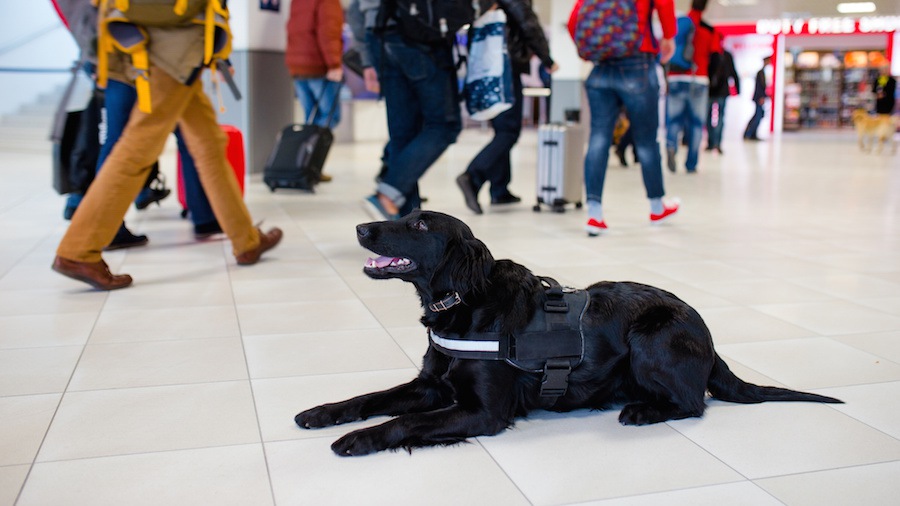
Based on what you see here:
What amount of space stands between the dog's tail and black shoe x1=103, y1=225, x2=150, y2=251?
11.1 feet

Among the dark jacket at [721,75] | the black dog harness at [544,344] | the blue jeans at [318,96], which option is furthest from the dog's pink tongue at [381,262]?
the dark jacket at [721,75]

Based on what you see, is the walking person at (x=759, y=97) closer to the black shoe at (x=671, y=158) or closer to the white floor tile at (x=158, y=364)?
the black shoe at (x=671, y=158)

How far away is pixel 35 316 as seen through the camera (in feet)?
10.6

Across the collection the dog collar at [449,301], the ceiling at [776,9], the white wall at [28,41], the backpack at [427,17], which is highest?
the ceiling at [776,9]

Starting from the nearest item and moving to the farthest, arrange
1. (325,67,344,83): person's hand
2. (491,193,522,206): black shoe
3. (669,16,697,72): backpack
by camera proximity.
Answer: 1. (491,193,522,206): black shoe
2. (325,67,344,83): person's hand
3. (669,16,697,72): backpack

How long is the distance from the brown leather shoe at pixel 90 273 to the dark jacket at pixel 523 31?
303 cm

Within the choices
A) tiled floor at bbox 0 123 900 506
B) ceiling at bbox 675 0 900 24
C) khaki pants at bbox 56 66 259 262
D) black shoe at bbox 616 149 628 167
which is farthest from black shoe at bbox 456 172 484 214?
ceiling at bbox 675 0 900 24

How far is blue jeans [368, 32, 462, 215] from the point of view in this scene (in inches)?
176

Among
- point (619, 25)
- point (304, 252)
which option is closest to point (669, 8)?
point (619, 25)

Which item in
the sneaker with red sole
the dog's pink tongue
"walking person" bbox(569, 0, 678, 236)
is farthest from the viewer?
the sneaker with red sole

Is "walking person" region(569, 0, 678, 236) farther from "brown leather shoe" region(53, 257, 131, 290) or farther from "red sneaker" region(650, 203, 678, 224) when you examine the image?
"brown leather shoe" region(53, 257, 131, 290)

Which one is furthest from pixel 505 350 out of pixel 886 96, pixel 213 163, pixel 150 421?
pixel 886 96

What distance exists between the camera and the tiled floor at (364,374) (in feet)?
5.97

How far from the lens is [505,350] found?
204cm
